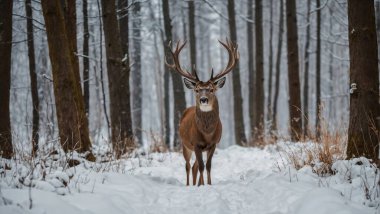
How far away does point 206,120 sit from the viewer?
664cm

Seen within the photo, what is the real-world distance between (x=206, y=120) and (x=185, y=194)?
2.06 m

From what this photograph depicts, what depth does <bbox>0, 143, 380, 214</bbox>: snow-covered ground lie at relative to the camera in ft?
10.8

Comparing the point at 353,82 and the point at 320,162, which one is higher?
the point at 353,82

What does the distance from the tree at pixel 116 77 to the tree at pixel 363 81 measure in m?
4.73

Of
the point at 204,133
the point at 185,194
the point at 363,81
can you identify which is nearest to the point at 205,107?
the point at 204,133

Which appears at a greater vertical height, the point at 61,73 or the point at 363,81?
the point at 61,73

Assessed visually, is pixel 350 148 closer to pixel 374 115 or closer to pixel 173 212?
pixel 374 115

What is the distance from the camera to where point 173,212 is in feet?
13.4

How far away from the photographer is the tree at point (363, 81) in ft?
Result: 15.4

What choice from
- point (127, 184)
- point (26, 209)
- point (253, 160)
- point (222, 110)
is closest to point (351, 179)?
point (127, 184)

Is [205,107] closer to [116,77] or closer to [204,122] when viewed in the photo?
[204,122]

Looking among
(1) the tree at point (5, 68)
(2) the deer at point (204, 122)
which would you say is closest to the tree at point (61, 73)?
(1) the tree at point (5, 68)

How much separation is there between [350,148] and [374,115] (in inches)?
19.8

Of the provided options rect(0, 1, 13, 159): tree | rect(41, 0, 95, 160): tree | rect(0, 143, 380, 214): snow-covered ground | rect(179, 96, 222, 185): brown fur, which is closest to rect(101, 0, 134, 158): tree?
rect(179, 96, 222, 185): brown fur
